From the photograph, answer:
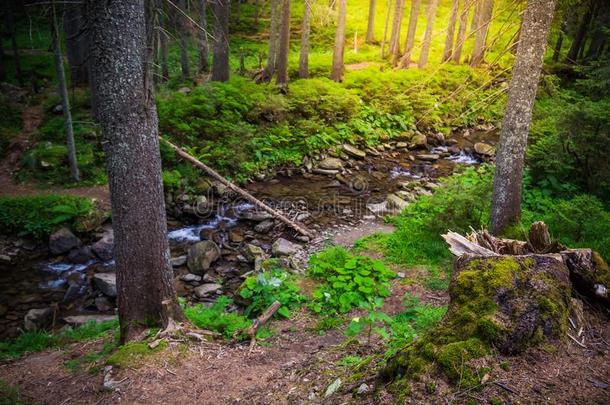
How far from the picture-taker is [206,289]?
8.82 meters

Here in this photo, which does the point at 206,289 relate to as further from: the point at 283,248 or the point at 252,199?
the point at 252,199

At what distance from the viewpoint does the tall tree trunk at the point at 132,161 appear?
175 inches

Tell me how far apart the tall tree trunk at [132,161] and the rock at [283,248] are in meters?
4.54

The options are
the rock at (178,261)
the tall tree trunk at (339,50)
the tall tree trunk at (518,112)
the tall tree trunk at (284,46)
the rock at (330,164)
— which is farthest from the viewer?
the tall tree trunk at (339,50)

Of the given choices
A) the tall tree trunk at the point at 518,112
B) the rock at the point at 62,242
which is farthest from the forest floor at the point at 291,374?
the rock at the point at 62,242

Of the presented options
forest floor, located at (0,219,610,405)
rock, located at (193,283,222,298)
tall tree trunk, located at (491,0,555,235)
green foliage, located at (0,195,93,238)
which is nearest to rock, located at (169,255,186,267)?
rock, located at (193,283,222,298)

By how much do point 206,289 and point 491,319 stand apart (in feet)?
22.7

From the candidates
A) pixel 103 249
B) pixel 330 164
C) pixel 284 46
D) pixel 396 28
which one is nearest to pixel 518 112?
pixel 330 164

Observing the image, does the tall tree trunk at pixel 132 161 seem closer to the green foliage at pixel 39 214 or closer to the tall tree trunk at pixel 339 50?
the green foliage at pixel 39 214

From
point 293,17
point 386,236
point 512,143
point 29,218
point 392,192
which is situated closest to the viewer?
point 512,143

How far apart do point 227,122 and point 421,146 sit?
945 centimetres

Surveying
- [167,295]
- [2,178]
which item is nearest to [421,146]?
[167,295]

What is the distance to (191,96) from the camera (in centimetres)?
1609

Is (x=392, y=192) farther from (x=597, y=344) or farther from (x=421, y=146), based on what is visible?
(x=597, y=344)
